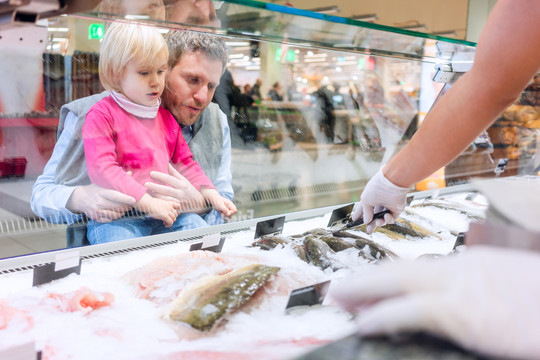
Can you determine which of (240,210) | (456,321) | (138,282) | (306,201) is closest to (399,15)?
(306,201)

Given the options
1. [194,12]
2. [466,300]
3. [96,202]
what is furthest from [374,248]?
[466,300]

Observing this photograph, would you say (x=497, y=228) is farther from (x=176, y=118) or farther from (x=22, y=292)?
(x=176, y=118)

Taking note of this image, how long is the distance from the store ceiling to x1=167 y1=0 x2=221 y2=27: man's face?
5310mm

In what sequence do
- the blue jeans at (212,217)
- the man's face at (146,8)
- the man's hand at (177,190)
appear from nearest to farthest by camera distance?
the man's face at (146,8) → the man's hand at (177,190) → the blue jeans at (212,217)

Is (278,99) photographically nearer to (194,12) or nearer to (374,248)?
(374,248)

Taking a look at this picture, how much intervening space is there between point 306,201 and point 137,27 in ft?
6.90

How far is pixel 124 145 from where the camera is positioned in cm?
218

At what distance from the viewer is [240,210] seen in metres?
3.02

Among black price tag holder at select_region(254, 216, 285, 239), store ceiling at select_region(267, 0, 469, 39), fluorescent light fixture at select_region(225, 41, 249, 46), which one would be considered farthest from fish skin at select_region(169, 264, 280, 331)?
store ceiling at select_region(267, 0, 469, 39)

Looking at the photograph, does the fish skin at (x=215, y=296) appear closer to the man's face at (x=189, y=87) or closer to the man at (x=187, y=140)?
the man at (x=187, y=140)

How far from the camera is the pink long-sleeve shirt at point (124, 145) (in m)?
2.10

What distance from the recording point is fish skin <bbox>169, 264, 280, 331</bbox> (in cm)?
115

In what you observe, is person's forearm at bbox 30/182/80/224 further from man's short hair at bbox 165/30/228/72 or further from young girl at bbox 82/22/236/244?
man's short hair at bbox 165/30/228/72

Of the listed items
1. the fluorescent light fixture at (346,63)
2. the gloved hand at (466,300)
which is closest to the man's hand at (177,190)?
the gloved hand at (466,300)
